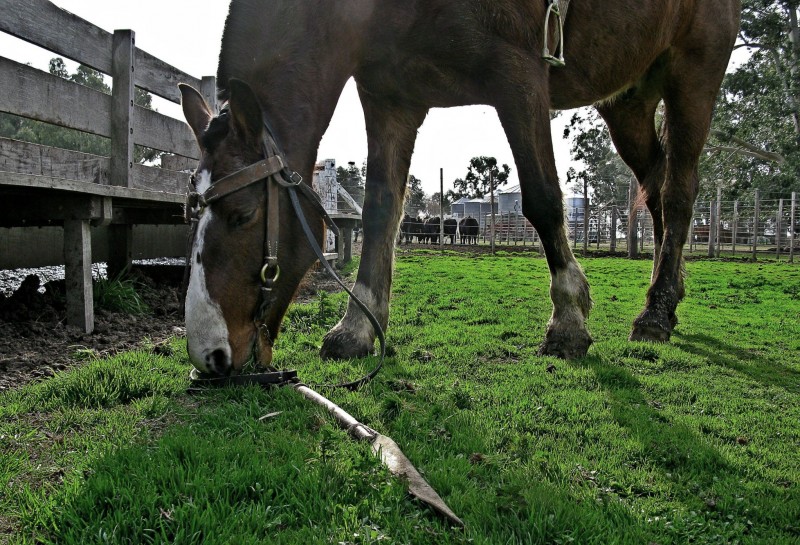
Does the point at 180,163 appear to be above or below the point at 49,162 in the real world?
above

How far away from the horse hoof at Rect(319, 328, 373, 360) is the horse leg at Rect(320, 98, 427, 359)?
0.59ft

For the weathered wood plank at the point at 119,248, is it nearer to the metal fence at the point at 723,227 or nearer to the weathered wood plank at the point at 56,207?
the weathered wood plank at the point at 56,207

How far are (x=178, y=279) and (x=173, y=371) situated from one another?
395cm

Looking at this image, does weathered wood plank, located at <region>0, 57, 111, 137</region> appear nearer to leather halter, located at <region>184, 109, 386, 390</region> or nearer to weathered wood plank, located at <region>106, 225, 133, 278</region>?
weathered wood plank, located at <region>106, 225, 133, 278</region>

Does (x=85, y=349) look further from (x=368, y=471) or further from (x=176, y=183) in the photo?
(x=176, y=183)

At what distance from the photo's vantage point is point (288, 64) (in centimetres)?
260

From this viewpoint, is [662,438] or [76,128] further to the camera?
[76,128]

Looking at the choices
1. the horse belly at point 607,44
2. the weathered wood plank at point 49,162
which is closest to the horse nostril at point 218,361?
the weathered wood plank at point 49,162

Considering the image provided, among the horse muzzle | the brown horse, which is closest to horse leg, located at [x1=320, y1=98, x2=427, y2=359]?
the brown horse

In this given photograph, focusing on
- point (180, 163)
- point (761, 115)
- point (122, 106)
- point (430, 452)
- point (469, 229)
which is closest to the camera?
point (430, 452)

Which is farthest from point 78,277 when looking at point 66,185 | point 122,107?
point 122,107

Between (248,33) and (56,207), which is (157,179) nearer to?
(56,207)

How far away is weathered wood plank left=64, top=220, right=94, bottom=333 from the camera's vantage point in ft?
13.1

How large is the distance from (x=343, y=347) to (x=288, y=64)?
159cm
